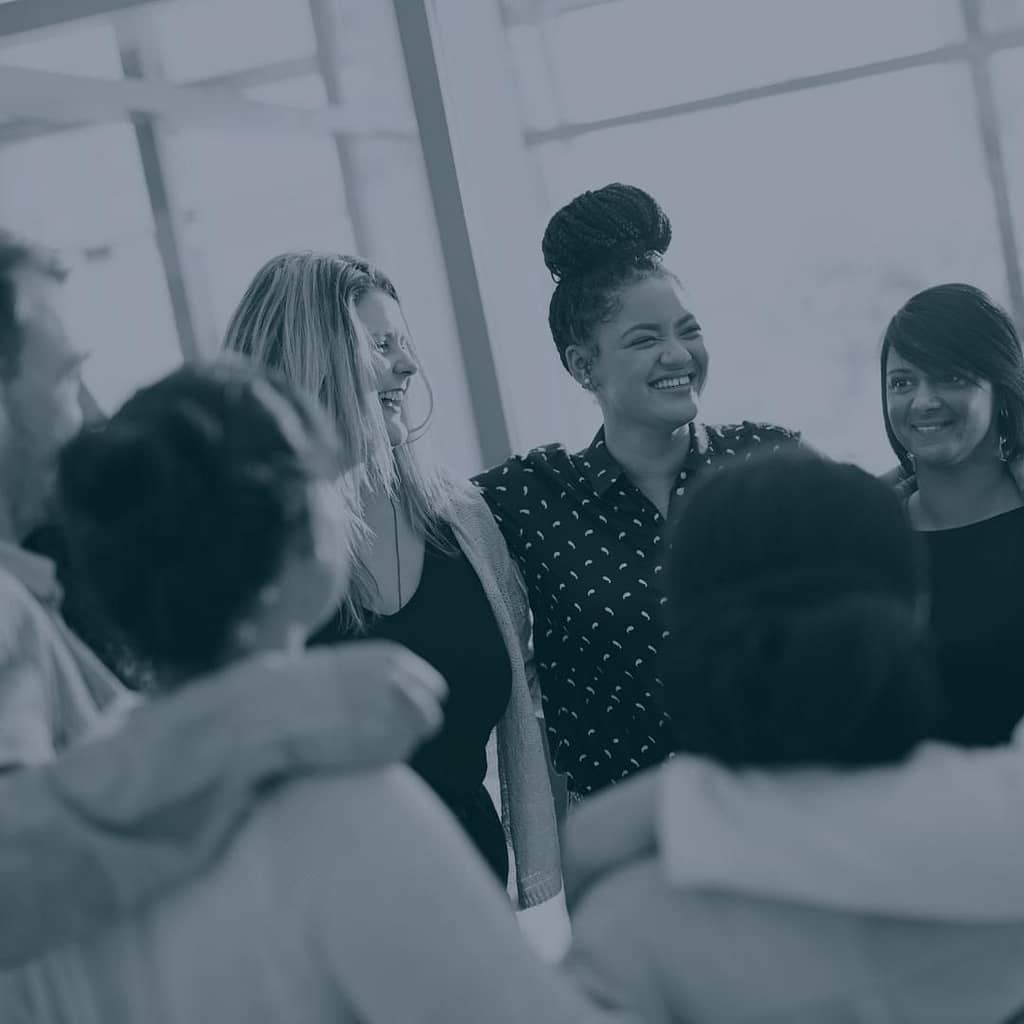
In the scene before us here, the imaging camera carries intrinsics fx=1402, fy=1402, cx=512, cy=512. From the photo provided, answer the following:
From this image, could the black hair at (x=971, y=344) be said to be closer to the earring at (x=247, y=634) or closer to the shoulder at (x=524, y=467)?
the shoulder at (x=524, y=467)

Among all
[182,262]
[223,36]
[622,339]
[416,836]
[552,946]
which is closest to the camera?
[416,836]

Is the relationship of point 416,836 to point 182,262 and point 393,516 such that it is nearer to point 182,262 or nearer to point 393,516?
point 393,516

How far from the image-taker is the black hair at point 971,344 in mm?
1860

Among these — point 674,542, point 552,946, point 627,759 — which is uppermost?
point 674,542

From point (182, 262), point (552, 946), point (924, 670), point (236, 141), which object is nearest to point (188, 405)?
point (924, 670)

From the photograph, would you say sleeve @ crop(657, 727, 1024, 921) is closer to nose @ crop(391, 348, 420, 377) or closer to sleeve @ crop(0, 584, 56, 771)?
sleeve @ crop(0, 584, 56, 771)

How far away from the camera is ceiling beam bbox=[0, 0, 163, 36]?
3062 millimetres

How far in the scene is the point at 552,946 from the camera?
2.91 m

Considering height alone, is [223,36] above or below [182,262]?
above

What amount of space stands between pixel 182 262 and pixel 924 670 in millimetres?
2822

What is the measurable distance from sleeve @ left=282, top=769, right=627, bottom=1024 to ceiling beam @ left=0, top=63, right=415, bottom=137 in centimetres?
236

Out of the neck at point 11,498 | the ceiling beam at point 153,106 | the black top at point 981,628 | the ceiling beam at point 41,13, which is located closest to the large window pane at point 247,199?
the ceiling beam at point 153,106

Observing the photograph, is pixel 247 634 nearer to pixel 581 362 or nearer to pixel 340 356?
pixel 340 356

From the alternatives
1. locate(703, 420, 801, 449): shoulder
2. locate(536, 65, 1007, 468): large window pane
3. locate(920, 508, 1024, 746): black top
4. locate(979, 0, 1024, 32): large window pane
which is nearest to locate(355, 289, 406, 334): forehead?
locate(703, 420, 801, 449): shoulder
